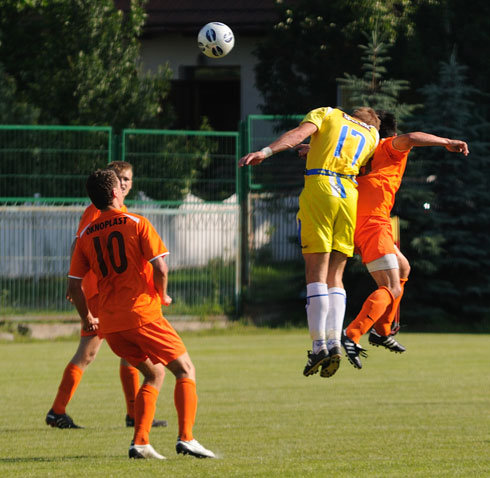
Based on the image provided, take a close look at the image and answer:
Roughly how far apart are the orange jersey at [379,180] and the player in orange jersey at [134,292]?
2209mm

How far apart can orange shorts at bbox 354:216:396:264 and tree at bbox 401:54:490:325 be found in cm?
1402

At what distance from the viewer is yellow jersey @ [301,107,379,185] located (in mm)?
9250

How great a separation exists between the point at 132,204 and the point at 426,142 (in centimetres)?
1445

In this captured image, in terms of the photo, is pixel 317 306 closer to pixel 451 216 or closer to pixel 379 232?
pixel 379 232

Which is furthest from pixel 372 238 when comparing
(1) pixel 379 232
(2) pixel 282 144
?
(2) pixel 282 144

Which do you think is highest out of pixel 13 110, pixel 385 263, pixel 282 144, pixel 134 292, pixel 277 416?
pixel 13 110

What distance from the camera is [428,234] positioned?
24.2 metres

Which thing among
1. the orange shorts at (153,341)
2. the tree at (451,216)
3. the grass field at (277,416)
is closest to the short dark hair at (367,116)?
the orange shorts at (153,341)

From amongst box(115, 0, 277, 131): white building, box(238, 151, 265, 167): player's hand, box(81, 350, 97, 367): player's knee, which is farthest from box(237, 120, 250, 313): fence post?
box(238, 151, 265, 167): player's hand

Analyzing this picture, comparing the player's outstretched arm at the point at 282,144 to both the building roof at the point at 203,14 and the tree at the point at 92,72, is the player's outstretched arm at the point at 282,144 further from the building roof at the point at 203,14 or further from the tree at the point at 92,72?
the building roof at the point at 203,14

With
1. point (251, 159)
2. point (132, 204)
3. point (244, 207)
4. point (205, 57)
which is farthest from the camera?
point (205, 57)

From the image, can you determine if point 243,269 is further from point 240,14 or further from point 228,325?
point 240,14

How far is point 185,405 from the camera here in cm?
907

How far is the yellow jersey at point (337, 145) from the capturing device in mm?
9250
